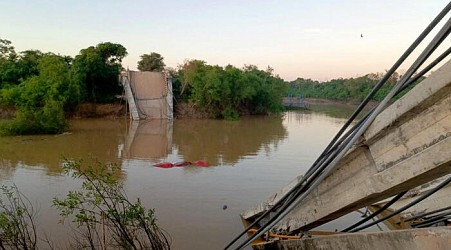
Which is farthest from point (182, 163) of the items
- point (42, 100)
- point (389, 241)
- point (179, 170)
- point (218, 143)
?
point (42, 100)

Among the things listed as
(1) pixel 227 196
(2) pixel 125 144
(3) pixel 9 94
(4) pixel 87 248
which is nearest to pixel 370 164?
(4) pixel 87 248

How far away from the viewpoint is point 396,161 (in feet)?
7.14

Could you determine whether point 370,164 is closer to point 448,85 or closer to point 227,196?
point 448,85

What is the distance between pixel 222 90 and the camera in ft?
97.5

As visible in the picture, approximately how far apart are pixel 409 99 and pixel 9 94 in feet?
78.4

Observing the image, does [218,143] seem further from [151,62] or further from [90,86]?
[151,62]

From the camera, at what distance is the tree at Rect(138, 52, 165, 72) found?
42.1m

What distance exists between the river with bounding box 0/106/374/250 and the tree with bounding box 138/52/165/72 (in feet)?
73.9

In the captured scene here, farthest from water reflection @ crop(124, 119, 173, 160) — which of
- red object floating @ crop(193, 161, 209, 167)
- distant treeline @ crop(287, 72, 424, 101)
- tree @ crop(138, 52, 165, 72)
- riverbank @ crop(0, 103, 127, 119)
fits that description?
distant treeline @ crop(287, 72, 424, 101)

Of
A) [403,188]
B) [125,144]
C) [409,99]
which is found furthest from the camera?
[125,144]

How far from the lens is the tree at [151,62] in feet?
138

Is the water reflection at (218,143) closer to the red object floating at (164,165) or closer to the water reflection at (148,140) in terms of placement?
the water reflection at (148,140)

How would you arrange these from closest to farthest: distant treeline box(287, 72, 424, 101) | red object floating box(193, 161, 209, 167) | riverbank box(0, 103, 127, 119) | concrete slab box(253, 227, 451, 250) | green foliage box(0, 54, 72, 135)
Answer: concrete slab box(253, 227, 451, 250), red object floating box(193, 161, 209, 167), green foliage box(0, 54, 72, 135), riverbank box(0, 103, 127, 119), distant treeline box(287, 72, 424, 101)

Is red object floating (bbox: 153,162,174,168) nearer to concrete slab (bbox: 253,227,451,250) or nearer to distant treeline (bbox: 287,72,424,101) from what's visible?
concrete slab (bbox: 253,227,451,250)
